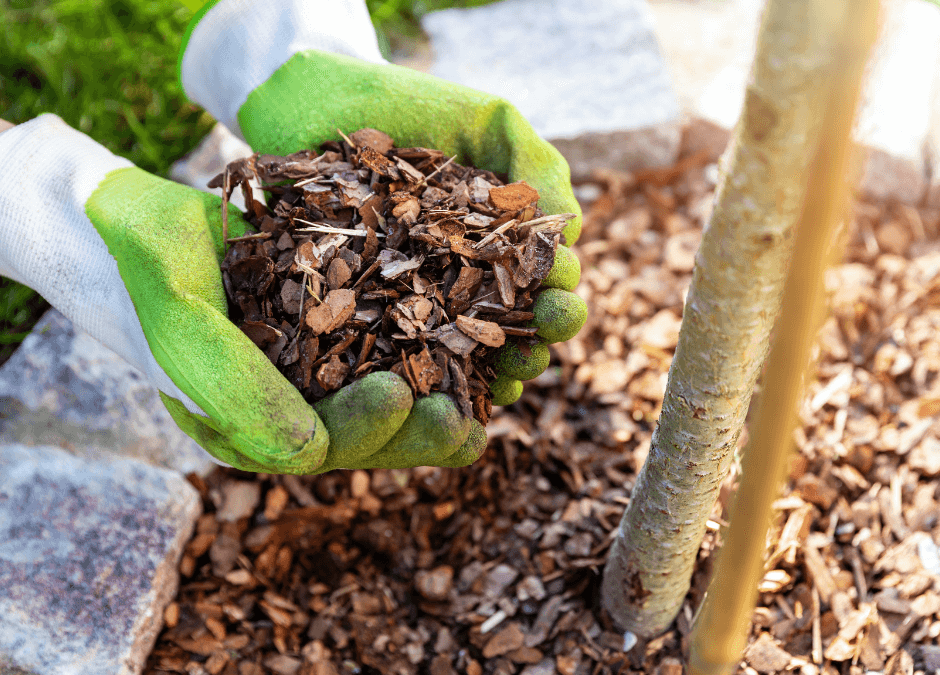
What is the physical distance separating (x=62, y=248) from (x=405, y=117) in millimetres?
866

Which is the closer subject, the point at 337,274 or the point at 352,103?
the point at 337,274

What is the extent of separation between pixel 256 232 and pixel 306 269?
0.86 ft

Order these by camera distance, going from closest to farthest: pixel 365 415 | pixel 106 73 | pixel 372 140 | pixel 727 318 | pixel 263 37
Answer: pixel 727 318 → pixel 365 415 → pixel 372 140 → pixel 263 37 → pixel 106 73

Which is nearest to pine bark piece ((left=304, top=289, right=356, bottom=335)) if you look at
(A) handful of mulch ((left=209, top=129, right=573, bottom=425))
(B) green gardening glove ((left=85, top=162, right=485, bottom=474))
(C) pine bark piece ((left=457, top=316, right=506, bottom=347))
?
(A) handful of mulch ((left=209, top=129, right=573, bottom=425))

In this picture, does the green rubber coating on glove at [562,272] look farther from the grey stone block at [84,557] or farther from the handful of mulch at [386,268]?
the grey stone block at [84,557]

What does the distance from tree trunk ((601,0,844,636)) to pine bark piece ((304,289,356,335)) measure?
677 millimetres

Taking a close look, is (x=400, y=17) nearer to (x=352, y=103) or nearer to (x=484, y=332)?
(x=352, y=103)

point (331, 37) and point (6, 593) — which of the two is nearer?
point (6, 593)

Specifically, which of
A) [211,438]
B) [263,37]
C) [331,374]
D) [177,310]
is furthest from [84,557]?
[263,37]

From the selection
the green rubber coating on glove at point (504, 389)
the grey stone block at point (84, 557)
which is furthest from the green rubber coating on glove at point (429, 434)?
the grey stone block at point (84, 557)

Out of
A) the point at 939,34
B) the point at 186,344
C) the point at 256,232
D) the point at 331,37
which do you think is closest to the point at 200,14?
the point at 331,37

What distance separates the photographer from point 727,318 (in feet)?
3.72

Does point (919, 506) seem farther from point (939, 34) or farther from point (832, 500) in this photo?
point (939, 34)

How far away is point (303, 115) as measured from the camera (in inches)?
72.8
